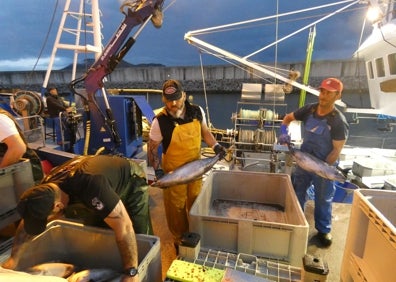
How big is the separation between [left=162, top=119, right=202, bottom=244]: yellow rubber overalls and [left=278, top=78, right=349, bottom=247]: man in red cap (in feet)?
4.40

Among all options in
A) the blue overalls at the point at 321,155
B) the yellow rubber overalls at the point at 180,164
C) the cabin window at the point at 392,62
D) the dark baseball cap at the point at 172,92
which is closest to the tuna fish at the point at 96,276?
the yellow rubber overalls at the point at 180,164

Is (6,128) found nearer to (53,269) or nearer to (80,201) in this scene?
(80,201)

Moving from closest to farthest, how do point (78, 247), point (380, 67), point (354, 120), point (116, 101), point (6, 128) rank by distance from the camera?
point (78, 247) < point (6, 128) < point (116, 101) < point (380, 67) < point (354, 120)

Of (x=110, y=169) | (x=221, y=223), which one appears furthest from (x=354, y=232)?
(x=110, y=169)

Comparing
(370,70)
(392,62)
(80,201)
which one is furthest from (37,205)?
(370,70)

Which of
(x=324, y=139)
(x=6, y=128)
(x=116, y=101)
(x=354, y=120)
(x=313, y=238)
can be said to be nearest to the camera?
(x=6, y=128)

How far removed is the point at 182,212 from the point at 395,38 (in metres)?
7.59

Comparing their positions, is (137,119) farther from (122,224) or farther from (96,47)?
(122,224)

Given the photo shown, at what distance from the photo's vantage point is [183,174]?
2.34 m

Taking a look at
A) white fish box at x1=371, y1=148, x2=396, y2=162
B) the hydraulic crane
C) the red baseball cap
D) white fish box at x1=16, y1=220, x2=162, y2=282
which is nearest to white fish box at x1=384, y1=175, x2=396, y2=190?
white fish box at x1=371, y1=148, x2=396, y2=162

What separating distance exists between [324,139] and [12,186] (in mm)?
3112

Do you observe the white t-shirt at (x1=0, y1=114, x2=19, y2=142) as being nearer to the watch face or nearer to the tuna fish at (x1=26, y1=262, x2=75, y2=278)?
the tuna fish at (x1=26, y1=262, x2=75, y2=278)

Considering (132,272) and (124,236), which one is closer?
(132,272)

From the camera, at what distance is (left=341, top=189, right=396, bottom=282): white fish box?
1.20m
